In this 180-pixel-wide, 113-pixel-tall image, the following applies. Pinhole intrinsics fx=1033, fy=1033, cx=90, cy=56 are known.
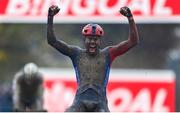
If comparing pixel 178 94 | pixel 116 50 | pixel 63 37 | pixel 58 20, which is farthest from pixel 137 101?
pixel 63 37

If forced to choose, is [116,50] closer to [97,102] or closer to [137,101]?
[97,102]

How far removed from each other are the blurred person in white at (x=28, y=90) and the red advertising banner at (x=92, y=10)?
1588 mm

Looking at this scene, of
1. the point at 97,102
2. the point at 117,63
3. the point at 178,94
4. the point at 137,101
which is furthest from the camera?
the point at 117,63

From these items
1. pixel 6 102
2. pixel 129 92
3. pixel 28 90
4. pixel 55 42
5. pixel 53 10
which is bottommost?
→ pixel 6 102

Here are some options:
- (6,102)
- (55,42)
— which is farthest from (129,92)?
(55,42)

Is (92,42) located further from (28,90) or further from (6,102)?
(6,102)

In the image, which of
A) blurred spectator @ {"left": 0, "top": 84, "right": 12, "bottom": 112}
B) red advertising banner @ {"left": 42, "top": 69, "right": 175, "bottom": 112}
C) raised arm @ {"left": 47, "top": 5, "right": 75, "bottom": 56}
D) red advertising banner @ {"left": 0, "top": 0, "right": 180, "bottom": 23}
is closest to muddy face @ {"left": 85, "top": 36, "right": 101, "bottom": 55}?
raised arm @ {"left": 47, "top": 5, "right": 75, "bottom": 56}

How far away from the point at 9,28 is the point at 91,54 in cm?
3211

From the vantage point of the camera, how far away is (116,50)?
1548 centimetres

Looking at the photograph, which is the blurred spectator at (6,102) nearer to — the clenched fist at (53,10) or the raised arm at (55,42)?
the raised arm at (55,42)

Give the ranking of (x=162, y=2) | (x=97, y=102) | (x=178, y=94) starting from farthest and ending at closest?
(x=178, y=94), (x=162, y=2), (x=97, y=102)

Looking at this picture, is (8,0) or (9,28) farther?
(9,28)

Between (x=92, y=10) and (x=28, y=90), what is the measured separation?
8.89 ft

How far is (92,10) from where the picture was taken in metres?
24.4
